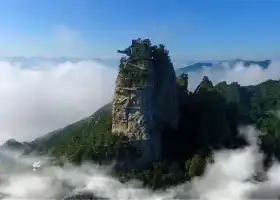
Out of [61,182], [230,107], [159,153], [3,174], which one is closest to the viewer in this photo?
[61,182]

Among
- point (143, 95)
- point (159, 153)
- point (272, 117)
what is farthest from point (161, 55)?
point (272, 117)

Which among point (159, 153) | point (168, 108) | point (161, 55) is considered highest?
point (161, 55)

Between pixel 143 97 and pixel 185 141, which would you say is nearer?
pixel 143 97

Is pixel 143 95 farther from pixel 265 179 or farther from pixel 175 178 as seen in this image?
pixel 265 179

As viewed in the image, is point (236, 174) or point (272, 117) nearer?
point (236, 174)

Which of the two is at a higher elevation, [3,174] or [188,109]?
[188,109]

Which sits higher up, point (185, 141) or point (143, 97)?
point (143, 97)

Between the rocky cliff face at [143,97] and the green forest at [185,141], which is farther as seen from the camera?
the rocky cliff face at [143,97]

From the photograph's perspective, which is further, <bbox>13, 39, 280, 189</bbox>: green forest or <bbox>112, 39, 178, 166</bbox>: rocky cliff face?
<bbox>112, 39, 178, 166</bbox>: rocky cliff face
